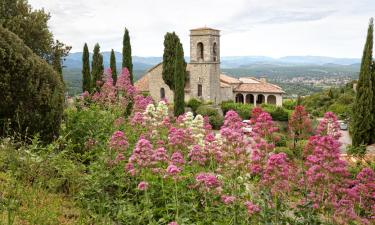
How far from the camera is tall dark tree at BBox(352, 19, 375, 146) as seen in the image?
22.3 meters

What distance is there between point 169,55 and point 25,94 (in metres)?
31.9

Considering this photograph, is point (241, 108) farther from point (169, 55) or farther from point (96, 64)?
point (96, 64)

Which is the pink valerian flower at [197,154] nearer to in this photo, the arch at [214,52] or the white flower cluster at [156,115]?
the white flower cluster at [156,115]

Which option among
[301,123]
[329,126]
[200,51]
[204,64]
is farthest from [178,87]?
[329,126]

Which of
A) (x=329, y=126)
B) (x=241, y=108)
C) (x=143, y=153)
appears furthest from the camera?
(x=241, y=108)

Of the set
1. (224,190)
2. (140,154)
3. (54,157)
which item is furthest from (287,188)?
(54,157)

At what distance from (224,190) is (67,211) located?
1.92 m

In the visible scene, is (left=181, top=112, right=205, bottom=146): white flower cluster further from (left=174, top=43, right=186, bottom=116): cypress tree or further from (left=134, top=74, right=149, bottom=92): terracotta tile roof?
(left=134, top=74, right=149, bottom=92): terracotta tile roof

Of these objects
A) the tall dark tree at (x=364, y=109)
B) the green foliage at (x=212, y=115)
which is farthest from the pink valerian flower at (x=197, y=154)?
the green foliage at (x=212, y=115)

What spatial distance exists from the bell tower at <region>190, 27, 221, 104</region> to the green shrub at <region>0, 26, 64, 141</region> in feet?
117

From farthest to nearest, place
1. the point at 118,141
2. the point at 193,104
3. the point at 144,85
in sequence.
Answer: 1. the point at 144,85
2. the point at 193,104
3. the point at 118,141

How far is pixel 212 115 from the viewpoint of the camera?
3706cm

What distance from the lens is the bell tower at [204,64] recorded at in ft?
141

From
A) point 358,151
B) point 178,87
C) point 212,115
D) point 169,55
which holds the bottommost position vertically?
point 212,115
